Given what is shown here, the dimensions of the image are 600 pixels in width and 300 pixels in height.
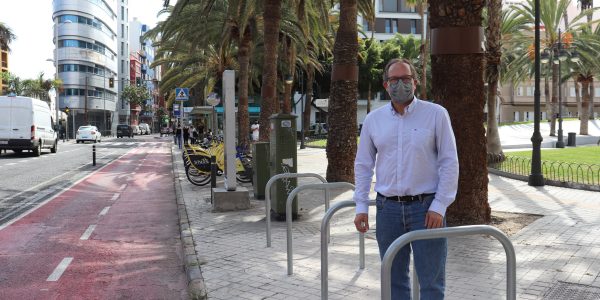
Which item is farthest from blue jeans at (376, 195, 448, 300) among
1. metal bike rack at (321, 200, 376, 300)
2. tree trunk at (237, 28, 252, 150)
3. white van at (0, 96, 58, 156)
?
white van at (0, 96, 58, 156)

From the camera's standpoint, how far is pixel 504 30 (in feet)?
108

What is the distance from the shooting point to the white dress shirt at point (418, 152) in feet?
11.1

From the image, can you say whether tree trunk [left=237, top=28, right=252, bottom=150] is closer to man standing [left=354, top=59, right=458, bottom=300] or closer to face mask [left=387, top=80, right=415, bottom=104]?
man standing [left=354, top=59, right=458, bottom=300]

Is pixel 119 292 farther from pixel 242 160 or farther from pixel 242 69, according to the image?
pixel 242 69

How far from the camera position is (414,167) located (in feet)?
11.2

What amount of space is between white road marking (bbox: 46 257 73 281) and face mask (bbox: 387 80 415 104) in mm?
4283

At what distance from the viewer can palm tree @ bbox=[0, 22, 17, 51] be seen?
4706cm

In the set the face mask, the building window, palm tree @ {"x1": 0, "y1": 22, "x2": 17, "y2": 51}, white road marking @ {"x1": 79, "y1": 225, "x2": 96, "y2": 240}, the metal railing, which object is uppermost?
the building window

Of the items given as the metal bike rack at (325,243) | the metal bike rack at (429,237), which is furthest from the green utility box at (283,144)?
the metal bike rack at (429,237)

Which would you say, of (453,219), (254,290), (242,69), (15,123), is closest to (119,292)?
(254,290)

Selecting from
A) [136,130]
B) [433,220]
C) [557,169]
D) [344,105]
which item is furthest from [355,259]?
[136,130]

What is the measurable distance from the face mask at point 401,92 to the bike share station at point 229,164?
646cm

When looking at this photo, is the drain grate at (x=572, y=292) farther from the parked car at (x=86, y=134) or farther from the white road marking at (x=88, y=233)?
the parked car at (x=86, y=134)

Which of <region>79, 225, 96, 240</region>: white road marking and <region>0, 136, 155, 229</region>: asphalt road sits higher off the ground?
<region>0, 136, 155, 229</region>: asphalt road
